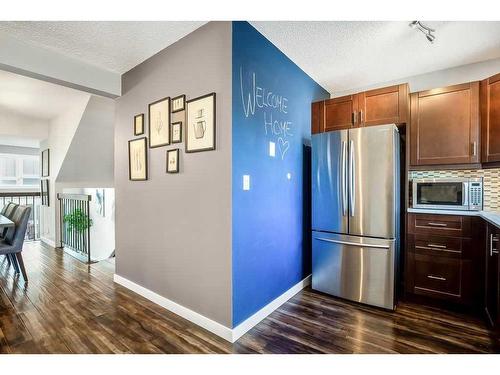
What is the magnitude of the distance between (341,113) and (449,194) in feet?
4.51

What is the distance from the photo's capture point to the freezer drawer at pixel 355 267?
91.1 inches

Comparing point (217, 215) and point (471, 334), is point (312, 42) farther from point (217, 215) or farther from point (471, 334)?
point (471, 334)

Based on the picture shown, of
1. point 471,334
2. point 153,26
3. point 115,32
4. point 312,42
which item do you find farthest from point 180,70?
point 471,334

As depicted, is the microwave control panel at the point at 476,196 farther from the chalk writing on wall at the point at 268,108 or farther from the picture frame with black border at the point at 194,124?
the picture frame with black border at the point at 194,124

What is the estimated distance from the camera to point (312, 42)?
7.37 feet

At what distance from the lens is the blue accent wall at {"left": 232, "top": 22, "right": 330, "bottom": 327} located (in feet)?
6.23

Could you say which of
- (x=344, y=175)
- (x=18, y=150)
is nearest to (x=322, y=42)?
(x=344, y=175)

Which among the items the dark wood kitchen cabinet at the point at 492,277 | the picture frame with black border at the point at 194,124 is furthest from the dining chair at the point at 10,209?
the dark wood kitchen cabinet at the point at 492,277

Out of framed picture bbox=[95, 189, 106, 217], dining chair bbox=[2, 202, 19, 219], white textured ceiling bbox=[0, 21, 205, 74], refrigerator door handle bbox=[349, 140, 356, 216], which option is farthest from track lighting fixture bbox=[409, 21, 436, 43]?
dining chair bbox=[2, 202, 19, 219]

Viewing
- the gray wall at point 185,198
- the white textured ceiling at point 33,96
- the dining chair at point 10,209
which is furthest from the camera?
the dining chair at point 10,209

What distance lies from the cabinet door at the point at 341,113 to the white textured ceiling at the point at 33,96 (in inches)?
133

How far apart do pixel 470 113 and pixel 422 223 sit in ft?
3.75

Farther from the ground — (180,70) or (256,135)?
(180,70)
